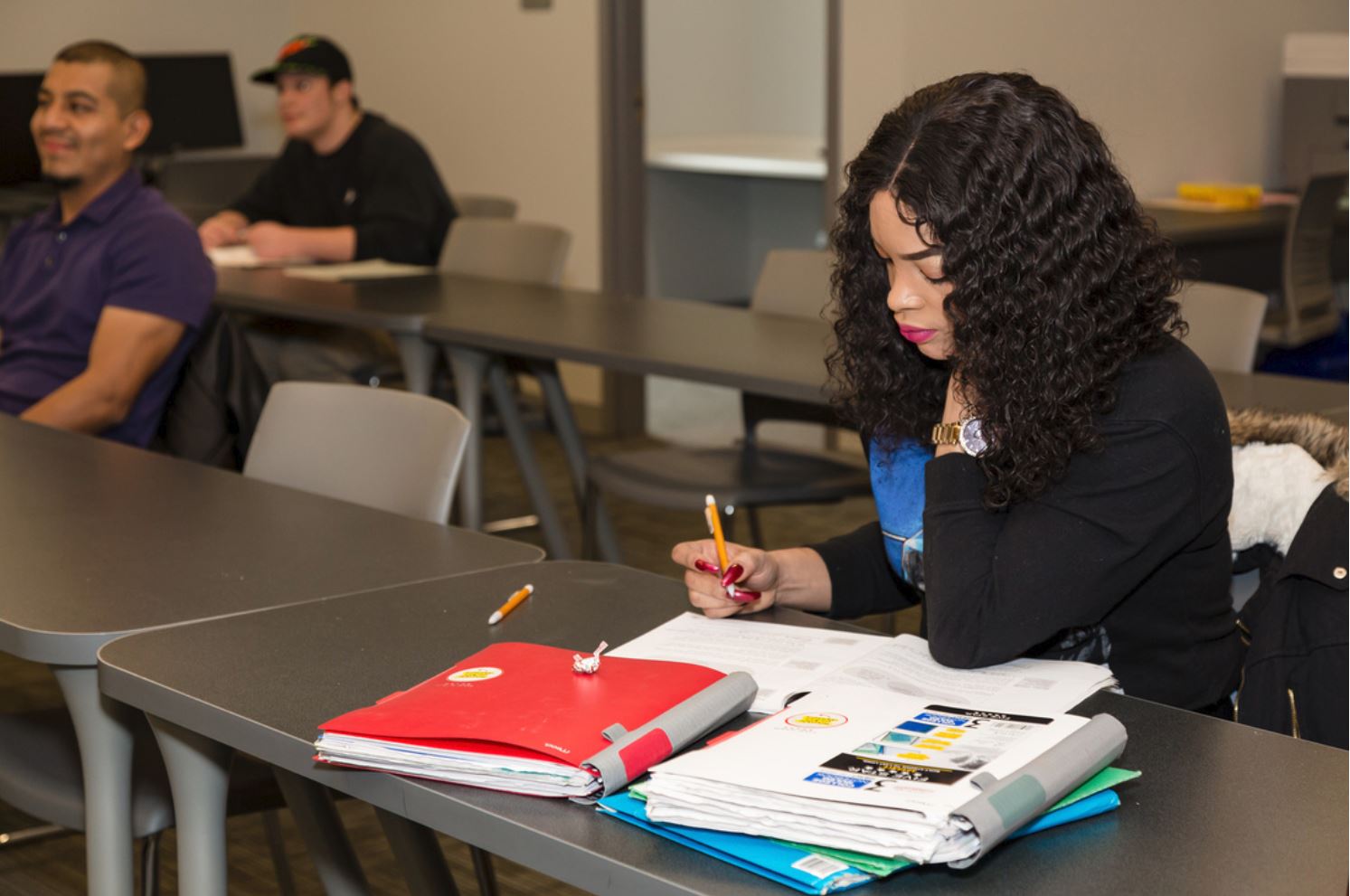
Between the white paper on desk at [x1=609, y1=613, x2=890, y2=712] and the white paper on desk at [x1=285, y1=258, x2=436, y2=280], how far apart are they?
9.46 ft

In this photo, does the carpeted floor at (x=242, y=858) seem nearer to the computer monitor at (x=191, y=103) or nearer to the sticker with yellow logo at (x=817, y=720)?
the sticker with yellow logo at (x=817, y=720)

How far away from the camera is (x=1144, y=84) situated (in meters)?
4.95

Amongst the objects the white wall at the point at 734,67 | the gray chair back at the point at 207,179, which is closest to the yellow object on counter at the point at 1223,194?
the white wall at the point at 734,67

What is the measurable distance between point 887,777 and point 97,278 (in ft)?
8.17

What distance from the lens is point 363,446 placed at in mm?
2305

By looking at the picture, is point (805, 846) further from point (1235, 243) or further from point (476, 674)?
point (1235, 243)

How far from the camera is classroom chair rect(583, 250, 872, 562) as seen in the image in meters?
3.32

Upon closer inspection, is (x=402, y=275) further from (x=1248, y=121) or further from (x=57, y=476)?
(x=1248, y=121)

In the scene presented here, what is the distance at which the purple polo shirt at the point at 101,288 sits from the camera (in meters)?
3.14

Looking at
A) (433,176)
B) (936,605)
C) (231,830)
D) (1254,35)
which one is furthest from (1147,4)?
(936,605)

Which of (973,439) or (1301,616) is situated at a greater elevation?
(973,439)

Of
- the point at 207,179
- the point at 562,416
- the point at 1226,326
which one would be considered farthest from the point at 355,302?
the point at 207,179

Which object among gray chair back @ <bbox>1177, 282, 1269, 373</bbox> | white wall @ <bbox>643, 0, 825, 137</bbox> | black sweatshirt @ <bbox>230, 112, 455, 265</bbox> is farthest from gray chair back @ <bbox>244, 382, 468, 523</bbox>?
white wall @ <bbox>643, 0, 825, 137</bbox>

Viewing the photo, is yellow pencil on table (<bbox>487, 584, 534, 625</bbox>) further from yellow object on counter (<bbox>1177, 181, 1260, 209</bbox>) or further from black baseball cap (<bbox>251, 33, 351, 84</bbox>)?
yellow object on counter (<bbox>1177, 181, 1260, 209</bbox>)
